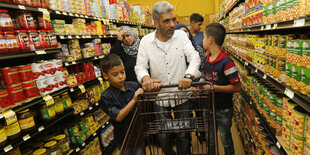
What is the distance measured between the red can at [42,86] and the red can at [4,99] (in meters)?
0.36

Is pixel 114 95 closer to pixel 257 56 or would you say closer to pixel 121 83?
pixel 121 83

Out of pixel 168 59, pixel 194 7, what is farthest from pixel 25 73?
pixel 194 7

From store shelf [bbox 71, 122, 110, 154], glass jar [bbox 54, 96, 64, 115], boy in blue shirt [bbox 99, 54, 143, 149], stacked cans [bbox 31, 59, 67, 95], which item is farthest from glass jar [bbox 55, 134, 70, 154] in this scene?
boy in blue shirt [bbox 99, 54, 143, 149]

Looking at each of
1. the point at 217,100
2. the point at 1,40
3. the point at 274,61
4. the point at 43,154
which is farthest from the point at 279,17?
the point at 43,154

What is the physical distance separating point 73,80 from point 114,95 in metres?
1.35

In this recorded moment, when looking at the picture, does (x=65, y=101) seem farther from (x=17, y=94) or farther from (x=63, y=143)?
(x=17, y=94)

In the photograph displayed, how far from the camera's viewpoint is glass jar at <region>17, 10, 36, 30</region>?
2201 mm

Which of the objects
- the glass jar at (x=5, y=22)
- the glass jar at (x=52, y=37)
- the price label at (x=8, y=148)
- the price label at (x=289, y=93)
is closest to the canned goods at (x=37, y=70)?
the glass jar at (x=52, y=37)

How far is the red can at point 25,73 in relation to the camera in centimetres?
213

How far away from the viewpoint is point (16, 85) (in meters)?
2.06

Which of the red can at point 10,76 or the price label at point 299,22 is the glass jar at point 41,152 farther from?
the price label at point 299,22

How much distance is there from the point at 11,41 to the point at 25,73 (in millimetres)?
358

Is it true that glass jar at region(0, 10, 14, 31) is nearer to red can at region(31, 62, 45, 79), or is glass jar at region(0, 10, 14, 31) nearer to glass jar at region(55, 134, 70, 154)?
red can at region(31, 62, 45, 79)

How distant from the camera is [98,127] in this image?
3545 millimetres
